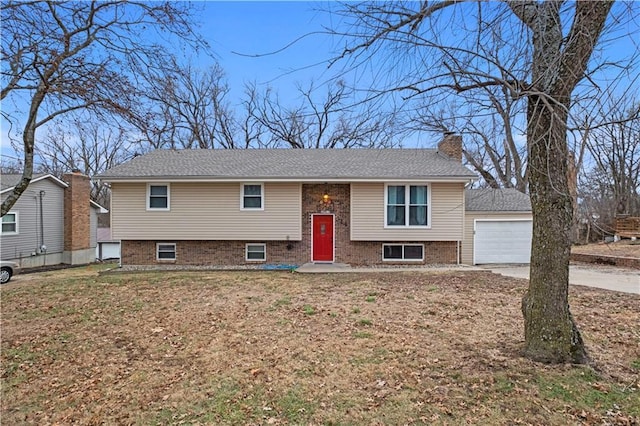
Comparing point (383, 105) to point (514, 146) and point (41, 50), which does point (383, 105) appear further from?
point (41, 50)

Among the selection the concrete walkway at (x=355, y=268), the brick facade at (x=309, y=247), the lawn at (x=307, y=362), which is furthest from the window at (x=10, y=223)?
the concrete walkway at (x=355, y=268)

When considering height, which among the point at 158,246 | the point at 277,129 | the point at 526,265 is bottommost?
the point at 526,265

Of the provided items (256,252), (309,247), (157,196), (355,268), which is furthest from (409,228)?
(157,196)

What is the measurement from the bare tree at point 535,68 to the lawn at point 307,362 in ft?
2.13

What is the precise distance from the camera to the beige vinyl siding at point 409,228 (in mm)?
13688

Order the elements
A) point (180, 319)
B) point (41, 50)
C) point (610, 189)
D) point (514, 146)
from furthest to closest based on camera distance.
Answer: point (610, 189)
point (180, 319)
point (41, 50)
point (514, 146)

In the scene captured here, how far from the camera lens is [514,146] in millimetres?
3568

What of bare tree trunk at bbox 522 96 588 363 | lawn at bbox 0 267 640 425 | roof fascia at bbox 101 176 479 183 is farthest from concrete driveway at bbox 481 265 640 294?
bare tree trunk at bbox 522 96 588 363

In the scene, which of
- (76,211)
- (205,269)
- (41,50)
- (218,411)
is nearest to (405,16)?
(41,50)

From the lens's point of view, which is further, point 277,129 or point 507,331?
point 277,129

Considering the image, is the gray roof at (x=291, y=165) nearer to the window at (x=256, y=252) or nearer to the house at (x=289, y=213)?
the house at (x=289, y=213)

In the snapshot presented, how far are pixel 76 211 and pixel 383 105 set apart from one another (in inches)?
877

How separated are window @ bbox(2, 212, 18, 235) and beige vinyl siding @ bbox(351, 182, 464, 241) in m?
15.9

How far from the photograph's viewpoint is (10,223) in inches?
686
